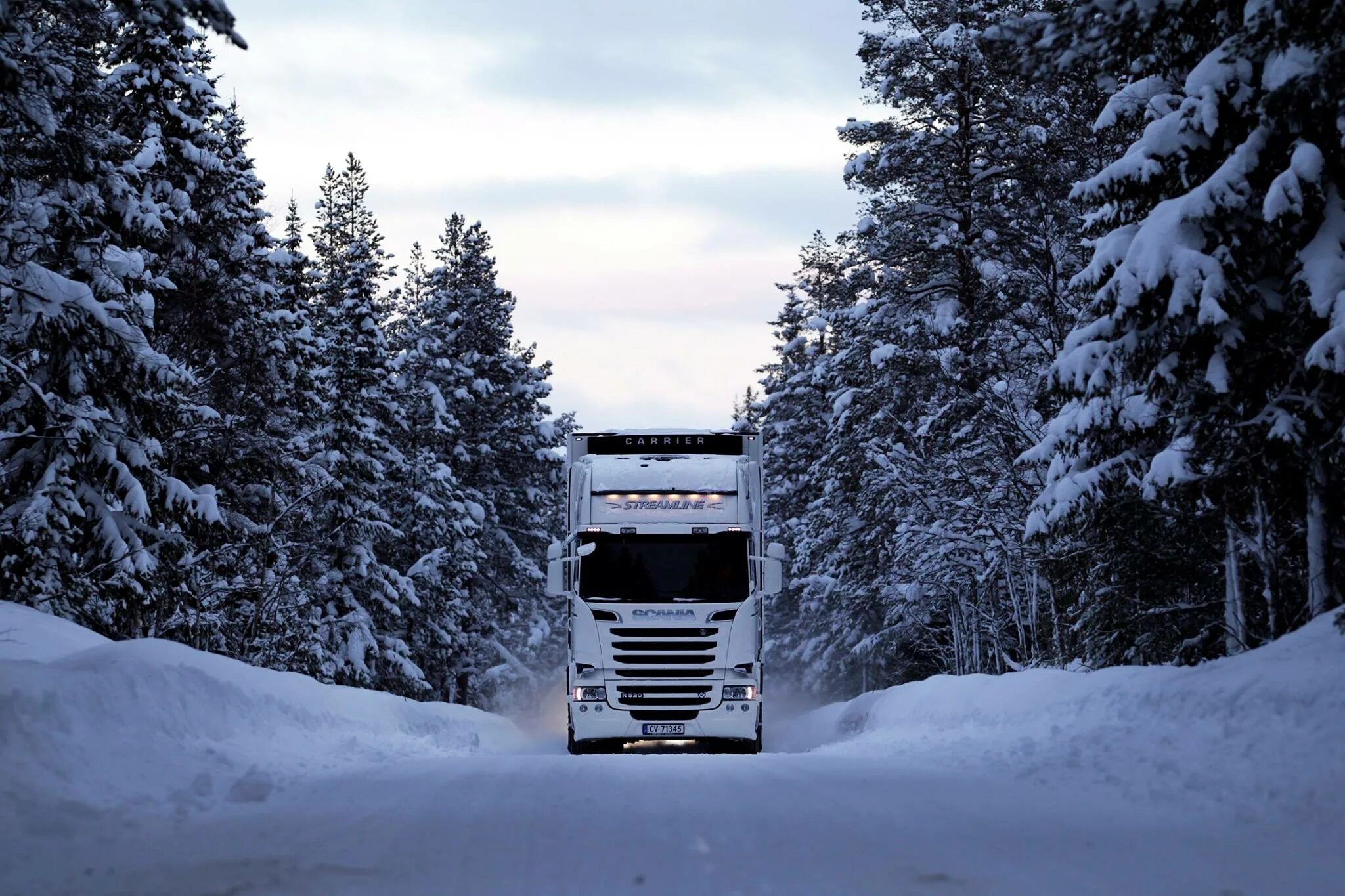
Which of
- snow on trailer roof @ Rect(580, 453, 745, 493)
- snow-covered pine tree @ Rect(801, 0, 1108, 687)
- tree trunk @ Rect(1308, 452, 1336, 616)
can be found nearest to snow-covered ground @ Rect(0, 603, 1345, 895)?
tree trunk @ Rect(1308, 452, 1336, 616)

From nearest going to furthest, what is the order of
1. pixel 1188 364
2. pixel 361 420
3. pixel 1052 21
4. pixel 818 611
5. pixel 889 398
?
pixel 1052 21 < pixel 1188 364 < pixel 889 398 < pixel 361 420 < pixel 818 611

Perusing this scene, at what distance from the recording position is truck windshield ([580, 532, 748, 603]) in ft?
54.4

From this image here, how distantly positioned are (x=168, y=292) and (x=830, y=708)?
17283 millimetres

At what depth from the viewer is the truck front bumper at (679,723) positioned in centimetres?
1670

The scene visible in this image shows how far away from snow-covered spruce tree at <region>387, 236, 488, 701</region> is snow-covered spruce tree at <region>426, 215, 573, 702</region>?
0.24 metres

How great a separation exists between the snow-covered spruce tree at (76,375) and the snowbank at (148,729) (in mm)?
2183

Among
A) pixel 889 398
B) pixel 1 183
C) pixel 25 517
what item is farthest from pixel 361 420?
pixel 1 183

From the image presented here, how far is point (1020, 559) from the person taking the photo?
868 inches

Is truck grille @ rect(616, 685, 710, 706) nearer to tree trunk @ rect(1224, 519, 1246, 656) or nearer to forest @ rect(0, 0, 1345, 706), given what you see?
forest @ rect(0, 0, 1345, 706)

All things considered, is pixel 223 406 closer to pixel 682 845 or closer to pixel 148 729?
pixel 148 729

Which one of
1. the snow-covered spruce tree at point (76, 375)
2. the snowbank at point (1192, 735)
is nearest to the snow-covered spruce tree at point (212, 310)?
the snow-covered spruce tree at point (76, 375)

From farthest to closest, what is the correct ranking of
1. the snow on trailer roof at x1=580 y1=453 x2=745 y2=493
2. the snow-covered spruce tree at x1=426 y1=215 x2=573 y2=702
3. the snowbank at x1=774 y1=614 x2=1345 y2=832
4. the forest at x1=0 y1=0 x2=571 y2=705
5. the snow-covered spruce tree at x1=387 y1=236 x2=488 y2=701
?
the snow-covered spruce tree at x1=426 y1=215 x2=573 y2=702 → the snow-covered spruce tree at x1=387 y1=236 x2=488 y2=701 → the snow on trailer roof at x1=580 y1=453 x2=745 y2=493 → the forest at x1=0 y1=0 x2=571 y2=705 → the snowbank at x1=774 y1=614 x2=1345 y2=832

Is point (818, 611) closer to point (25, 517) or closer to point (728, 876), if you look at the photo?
point (25, 517)

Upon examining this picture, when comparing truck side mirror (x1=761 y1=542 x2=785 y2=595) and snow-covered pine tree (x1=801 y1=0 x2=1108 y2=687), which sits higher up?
snow-covered pine tree (x1=801 y1=0 x2=1108 y2=687)
